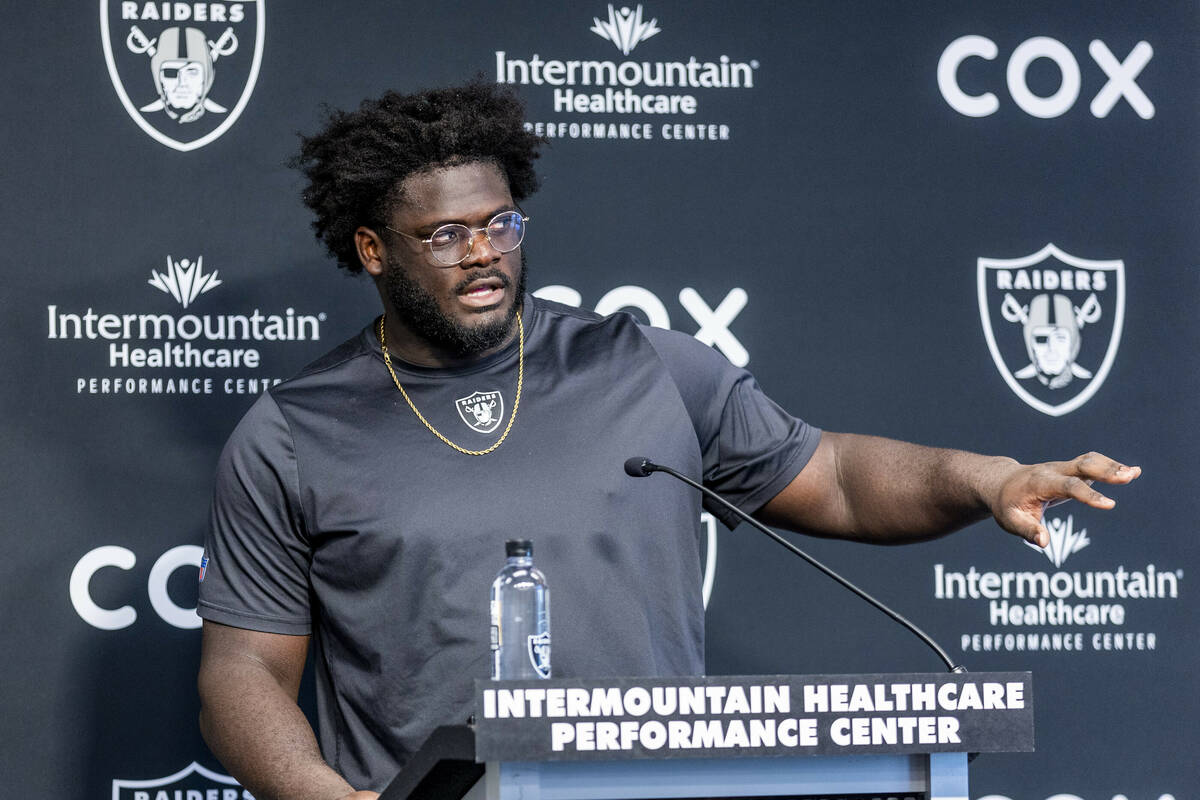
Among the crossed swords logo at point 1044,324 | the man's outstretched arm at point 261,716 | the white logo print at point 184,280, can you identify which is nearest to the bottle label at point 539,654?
the man's outstretched arm at point 261,716

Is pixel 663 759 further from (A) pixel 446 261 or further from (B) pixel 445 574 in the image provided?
(A) pixel 446 261

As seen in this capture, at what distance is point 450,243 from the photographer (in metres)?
2.26

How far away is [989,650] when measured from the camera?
3.05 meters

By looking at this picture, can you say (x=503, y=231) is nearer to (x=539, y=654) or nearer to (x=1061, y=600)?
(x=539, y=654)

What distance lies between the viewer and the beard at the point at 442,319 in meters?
2.27

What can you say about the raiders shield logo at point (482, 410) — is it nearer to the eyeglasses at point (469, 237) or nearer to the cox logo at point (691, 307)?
the eyeglasses at point (469, 237)

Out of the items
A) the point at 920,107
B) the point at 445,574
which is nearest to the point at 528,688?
the point at 445,574

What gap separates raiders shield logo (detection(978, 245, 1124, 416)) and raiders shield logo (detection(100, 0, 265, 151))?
1.65 meters

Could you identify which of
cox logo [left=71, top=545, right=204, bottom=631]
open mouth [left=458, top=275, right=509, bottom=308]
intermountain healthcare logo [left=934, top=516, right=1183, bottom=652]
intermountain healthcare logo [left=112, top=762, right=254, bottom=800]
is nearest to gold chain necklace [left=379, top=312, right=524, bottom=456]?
open mouth [left=458, top=275, right=509, bottom=308]

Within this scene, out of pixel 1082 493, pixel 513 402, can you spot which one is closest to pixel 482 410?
pixel 513 402

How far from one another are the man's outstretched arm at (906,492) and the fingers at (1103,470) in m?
0.03

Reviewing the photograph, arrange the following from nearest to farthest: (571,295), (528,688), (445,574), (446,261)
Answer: (528,688) → (445,574) → (446,261) → (571,295)

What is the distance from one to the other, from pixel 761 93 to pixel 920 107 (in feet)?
1.18

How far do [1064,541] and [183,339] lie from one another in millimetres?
1914
